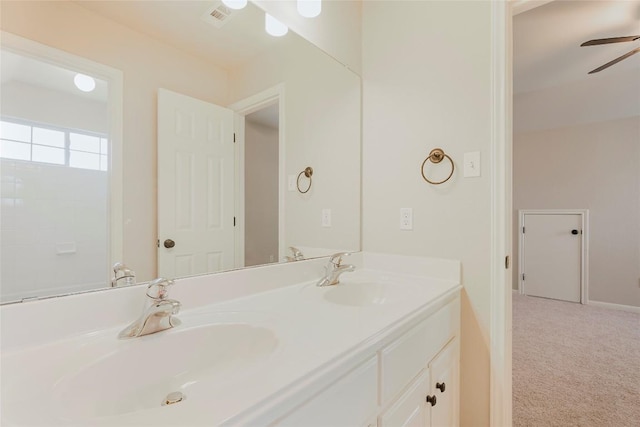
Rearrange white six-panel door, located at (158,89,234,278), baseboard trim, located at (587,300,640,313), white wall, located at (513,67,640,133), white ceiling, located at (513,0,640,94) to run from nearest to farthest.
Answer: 1. white six-panel door, located at (158,89,234,278)
2. white ceiling, located at (513,0,640,94)
3. white wall, located at (513,67,640,133)
4. baseboard trim, located at (587,300,640,313)

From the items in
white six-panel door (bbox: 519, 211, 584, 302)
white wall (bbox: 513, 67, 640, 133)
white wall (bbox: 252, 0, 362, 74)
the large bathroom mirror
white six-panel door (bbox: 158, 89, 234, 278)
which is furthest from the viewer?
white six-panel door (bbox: 519, 211, 584, 302)

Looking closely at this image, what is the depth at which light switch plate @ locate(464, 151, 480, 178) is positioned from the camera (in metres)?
1.31

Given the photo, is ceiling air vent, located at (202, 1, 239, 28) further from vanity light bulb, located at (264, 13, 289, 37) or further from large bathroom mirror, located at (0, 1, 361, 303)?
vanity light bulb, located at (264, 13, 289, 37)

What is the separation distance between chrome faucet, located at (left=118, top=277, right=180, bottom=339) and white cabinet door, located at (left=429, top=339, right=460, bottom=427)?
0.89 meters

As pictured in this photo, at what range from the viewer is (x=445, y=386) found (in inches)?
46.1

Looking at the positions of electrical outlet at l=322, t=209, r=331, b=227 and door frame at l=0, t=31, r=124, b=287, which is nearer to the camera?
door frame at l=0, t=31, r=124, b=287

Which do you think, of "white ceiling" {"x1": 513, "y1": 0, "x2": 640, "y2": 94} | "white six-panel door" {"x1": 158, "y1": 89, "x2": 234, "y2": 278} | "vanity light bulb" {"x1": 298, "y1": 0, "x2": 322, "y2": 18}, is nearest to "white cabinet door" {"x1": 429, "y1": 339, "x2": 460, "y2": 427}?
"white six-panel door" {"x1": 158, "y1": 89, "x2": 234, "y2": 278}

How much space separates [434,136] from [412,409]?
115cm

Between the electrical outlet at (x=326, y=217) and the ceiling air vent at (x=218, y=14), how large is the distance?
0.95 m

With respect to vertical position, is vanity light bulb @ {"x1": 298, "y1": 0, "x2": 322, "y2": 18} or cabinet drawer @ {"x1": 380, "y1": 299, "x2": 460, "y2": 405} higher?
vanity light bulb @ {"x1": 298, "y1": 0, "x2": 322, "y2": 18}

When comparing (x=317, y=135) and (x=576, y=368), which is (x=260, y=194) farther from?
(x=576, y=368)

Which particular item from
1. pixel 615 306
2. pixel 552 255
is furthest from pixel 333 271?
pixel 615 306

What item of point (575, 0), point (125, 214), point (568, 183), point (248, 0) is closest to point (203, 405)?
point (125, 214)

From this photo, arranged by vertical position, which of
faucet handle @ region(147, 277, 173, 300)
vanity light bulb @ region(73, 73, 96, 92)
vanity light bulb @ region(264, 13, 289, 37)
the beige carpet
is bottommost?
the beige carpet
